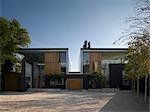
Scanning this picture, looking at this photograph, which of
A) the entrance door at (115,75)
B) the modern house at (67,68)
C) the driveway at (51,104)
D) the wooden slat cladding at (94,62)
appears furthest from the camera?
the wooden slat cladding at (94,62)

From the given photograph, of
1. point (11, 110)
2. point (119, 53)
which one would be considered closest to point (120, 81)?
point (119, 53)

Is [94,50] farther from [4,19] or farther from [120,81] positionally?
[4,19]

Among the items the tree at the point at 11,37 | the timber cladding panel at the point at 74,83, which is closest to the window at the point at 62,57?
the timber cladding panel at the point at 74,83

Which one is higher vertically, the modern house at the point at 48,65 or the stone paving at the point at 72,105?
the modern house at the point at 48,65

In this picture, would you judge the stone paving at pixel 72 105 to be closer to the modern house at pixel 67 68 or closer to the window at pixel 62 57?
the modern house at pixel 67 68

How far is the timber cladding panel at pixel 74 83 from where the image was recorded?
161 feet

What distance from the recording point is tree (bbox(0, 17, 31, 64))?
35.3m

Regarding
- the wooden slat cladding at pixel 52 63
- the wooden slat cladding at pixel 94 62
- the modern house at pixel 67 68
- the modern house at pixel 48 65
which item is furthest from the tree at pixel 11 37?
the wooden slat cladding at pixel 94 62

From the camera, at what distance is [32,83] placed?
4719 centimetres

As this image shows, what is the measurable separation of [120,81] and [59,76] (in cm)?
845

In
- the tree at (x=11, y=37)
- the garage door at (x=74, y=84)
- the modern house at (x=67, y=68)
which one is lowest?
the garage door at (x=74, y=84)

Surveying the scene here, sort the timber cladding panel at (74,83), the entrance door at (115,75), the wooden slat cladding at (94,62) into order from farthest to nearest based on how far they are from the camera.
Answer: the timber cladding panel at (74,83) → the wooden slat cladding at (94,62) → the entrance door at (115,75)

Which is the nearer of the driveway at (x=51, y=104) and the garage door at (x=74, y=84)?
the driveway at (x=51, y=104)

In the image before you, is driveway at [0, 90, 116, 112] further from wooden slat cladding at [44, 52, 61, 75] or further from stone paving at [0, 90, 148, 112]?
wooden slat cladding at [44, 52, 61, 75]
